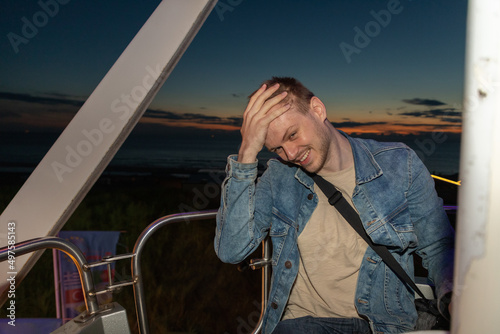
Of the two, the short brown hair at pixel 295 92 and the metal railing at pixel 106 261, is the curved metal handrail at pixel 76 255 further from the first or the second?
the short brown hair at pixel 295 92

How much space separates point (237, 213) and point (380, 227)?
667 mm

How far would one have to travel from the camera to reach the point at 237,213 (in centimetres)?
173

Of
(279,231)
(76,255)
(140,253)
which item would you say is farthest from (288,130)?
(76,255)

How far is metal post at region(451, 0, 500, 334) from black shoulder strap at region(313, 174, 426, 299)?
4.36ft

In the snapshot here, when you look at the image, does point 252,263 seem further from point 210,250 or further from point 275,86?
point 210,250

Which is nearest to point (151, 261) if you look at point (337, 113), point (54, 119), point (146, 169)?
point (337, 113)

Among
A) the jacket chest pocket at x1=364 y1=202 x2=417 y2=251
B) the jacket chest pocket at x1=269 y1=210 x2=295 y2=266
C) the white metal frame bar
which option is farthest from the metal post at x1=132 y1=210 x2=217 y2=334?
the jacket chest pocket at x1=364 y1=202 x2=417 y2=251

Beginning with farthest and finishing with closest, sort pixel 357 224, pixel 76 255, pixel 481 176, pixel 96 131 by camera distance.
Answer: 1. pixel 96 131
2. pixel 357 224
3. pixel 76 255
4. pixel 481 176

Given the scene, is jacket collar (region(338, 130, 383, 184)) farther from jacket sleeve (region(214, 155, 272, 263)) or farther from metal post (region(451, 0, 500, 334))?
metal post (region(451, 0, 500, 334))

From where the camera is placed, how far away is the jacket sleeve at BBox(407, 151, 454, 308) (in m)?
1.64

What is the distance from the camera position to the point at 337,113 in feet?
27.5

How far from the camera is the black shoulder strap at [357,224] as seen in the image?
1696mm

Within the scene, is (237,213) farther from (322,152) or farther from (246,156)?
(322,152)

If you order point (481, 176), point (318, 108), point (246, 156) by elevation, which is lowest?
point (481, 176)
